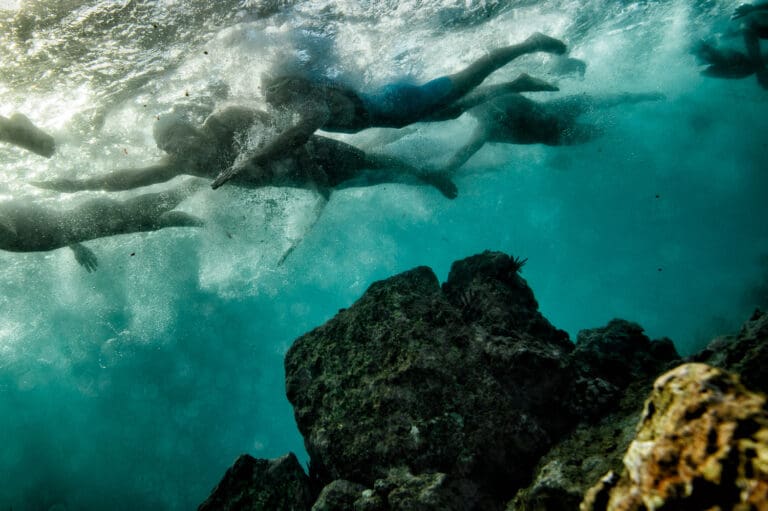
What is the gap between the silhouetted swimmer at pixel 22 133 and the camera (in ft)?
20.3

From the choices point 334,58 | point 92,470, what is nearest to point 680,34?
point 334,58

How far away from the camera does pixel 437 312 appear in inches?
179

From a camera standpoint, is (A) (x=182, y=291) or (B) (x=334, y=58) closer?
(B) (x=334, y=58)

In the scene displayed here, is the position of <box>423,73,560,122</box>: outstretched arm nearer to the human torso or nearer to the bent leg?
the human torso

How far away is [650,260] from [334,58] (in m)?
101

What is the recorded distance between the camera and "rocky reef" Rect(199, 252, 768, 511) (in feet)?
4.22

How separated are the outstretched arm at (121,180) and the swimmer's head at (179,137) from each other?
1.26ft

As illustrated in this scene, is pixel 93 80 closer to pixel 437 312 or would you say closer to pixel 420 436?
pixel 437 312

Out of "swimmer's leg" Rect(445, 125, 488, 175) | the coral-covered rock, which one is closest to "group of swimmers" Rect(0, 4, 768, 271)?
"swimmer's leg" Rect(445, 125, 488, 175)

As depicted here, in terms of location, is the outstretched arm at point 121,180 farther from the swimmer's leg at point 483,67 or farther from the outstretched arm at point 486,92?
the swimmer's leg at point 483,67

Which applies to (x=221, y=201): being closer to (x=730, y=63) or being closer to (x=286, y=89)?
(x=286, y=89)

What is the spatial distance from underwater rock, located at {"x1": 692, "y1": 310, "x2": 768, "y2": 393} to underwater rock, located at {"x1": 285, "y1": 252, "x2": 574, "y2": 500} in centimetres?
128

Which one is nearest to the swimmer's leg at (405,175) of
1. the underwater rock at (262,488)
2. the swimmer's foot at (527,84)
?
the swimmer's foot at (527,84)

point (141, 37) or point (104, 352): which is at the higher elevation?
point (141, 37)
